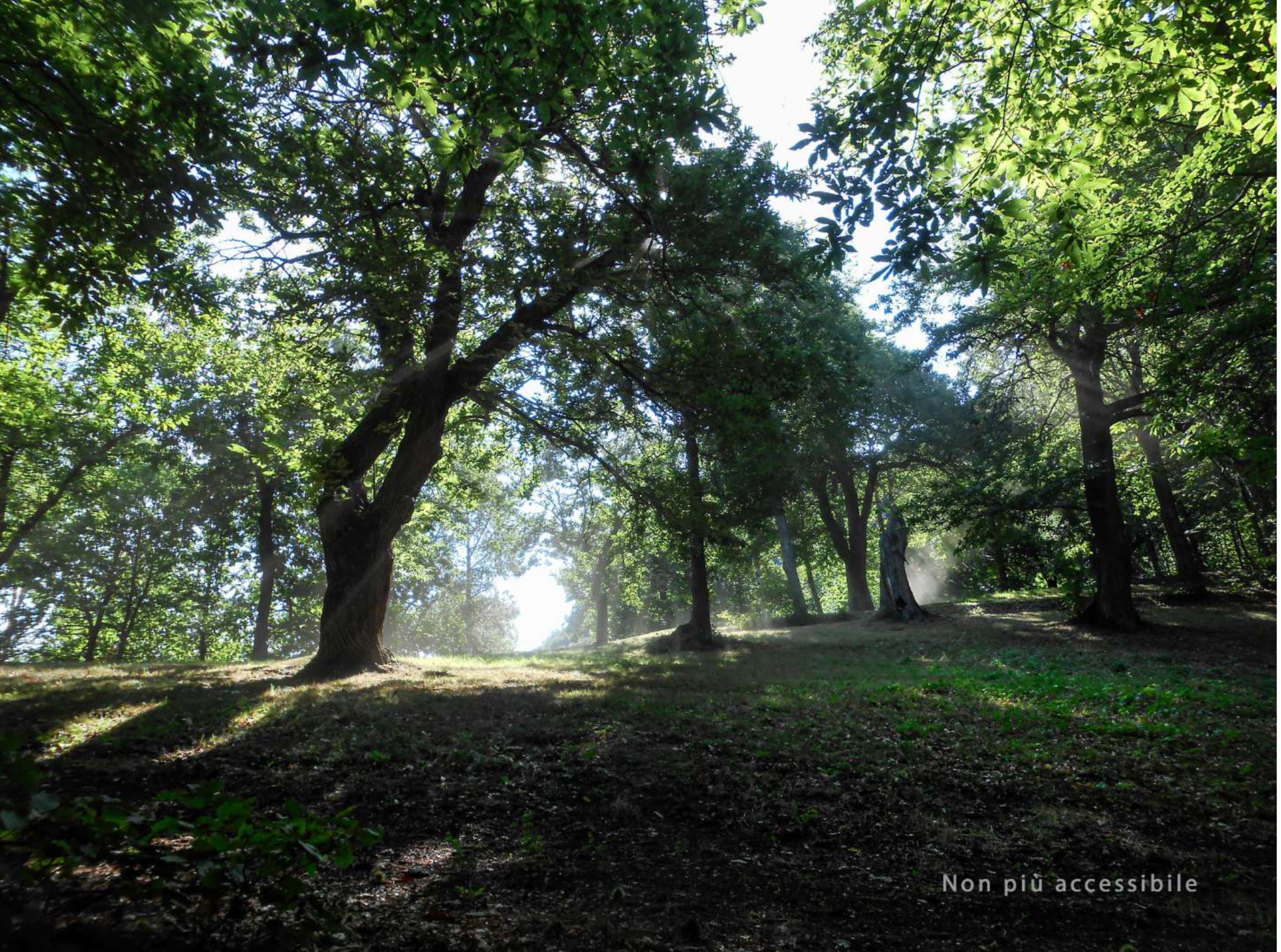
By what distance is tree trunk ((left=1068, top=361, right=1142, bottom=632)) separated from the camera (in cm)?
1700

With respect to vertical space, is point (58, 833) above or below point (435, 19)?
below

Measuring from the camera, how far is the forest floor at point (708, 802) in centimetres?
340

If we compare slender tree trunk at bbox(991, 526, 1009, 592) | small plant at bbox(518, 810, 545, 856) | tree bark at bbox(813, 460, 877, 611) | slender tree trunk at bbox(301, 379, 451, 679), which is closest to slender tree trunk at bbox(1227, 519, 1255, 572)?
slender tree trunk at bbox(991, 526, 1009, 592)

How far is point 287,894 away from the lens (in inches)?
78.6

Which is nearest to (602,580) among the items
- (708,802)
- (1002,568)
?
(1002,568)

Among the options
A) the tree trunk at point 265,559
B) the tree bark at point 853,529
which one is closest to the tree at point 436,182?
the tree trunk at point 265,559

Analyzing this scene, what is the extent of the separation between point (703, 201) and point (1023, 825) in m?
8.44

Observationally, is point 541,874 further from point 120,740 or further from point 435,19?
point 435,19

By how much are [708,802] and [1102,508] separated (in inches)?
657

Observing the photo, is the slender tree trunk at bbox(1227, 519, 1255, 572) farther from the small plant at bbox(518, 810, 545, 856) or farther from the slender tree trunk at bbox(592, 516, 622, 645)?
the slender tree trunk at bbox(592, 516, 622, 645)

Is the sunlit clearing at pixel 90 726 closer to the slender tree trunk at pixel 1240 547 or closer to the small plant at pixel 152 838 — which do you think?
the small plant at pixel 152 838

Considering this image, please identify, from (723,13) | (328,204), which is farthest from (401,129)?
(723,13)

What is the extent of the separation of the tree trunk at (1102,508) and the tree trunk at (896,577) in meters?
5.04

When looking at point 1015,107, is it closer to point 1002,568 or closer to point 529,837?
point 529,837
